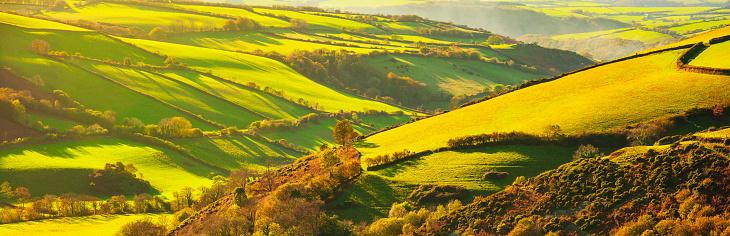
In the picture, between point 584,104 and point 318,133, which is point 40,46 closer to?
point 318,133

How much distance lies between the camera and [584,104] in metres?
56.2

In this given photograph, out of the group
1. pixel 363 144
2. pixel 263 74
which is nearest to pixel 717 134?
pixel 363 144

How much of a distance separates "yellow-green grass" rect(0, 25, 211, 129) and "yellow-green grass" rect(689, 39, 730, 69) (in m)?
103

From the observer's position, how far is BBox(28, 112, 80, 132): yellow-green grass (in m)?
104

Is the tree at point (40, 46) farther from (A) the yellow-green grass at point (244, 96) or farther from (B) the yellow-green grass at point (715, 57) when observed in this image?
(B) the yellow-green grass at point (715, 57)

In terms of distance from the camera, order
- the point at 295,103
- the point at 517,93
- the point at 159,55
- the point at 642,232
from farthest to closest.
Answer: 1. the point at 159,55
2. the point at 295,103
3. the point at 517,93
4. the point at 642,232

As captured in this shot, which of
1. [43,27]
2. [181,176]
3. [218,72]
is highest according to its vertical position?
[43,27]

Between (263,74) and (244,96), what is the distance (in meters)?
25.0

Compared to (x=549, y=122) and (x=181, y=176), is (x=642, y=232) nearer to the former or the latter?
(x=549, y=122)

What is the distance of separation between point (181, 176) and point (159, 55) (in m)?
79.5

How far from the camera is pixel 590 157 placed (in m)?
43.5

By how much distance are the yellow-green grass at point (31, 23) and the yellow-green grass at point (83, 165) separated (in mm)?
83782

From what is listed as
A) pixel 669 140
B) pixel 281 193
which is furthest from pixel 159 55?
pixel 669 140

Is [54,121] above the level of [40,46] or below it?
below
